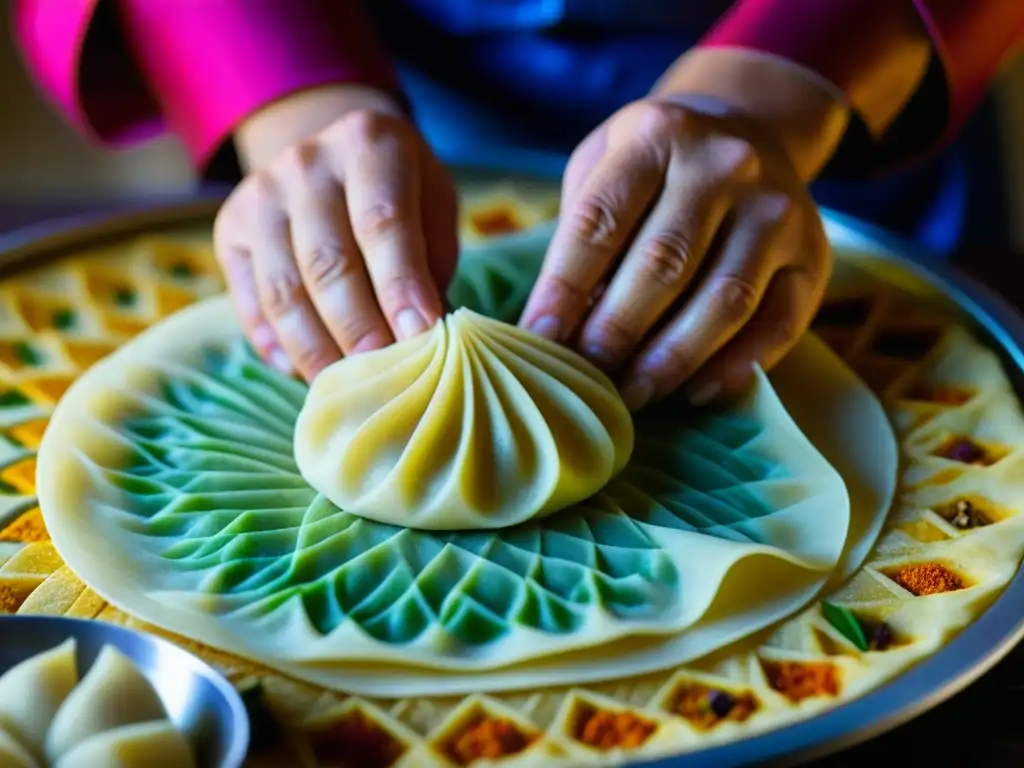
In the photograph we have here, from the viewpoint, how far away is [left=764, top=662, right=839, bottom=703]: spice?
33.2 inches

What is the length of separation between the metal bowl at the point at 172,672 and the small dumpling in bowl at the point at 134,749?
2 cm

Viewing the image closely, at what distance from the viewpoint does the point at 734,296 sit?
3.73ft

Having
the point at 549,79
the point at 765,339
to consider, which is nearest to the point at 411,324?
the point at 765,339

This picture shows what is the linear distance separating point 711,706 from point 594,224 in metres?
0.49

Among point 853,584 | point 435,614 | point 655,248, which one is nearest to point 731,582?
point 853,584

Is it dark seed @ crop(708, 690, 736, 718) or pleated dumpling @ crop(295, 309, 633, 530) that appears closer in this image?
dark seed @ crop(708, 690, 736, 718)

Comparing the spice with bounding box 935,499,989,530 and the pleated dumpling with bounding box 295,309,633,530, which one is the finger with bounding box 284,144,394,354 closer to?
the pleated dumpling with bounding box 295,309,633,530

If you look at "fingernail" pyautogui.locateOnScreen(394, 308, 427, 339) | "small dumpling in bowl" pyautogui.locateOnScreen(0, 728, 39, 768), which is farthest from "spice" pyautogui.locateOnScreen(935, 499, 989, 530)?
"small dumpling in bowl" pyautogui.locateOnScreen(0, 728, 39, 768)

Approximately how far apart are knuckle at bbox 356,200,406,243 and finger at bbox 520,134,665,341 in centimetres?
15

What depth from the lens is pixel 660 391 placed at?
45.2 inches

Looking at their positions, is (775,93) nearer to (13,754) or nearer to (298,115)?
(298,115)

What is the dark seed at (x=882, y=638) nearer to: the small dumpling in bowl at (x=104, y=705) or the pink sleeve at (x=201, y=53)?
the small dumpling in bowl at (x=104, y=705)

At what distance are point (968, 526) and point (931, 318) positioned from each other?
1.29 feet

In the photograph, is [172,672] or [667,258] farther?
[667,258]
